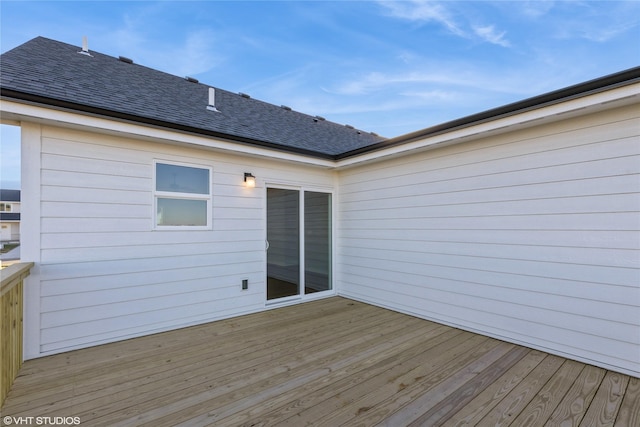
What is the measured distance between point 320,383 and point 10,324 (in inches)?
107

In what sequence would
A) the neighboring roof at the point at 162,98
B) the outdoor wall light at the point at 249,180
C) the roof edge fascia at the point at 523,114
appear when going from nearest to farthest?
the roof edge fascia at the point at 523,114 < the neighboring roof at the point at 162,98 < the outdoor wall light at the point at 249,180

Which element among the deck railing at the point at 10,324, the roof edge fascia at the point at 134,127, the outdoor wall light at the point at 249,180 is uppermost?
the roof edge fascia at the point at 134,127

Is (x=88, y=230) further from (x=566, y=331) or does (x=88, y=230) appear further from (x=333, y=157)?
(x=566, y=331)

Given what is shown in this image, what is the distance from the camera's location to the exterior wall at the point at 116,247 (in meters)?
2.88

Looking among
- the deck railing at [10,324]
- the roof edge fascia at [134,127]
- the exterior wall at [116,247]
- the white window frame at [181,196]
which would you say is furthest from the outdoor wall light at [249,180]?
the deck railing at [10,324]

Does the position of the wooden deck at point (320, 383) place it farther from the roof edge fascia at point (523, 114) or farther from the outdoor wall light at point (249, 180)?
the roof edge fascia at point (523, 114)

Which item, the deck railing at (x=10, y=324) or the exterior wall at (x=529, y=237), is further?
the exterior wall at (x=529, y=237)

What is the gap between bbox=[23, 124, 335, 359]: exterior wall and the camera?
2.88 meters

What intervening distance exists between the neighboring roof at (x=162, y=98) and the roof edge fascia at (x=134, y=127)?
0.08 ft

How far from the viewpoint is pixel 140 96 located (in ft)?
13.5

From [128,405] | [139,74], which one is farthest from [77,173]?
[139,74]

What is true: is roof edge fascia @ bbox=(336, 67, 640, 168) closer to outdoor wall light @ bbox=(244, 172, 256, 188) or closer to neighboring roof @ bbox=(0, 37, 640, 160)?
neighboring roof @ bbox=(0, 37, 640, 160)

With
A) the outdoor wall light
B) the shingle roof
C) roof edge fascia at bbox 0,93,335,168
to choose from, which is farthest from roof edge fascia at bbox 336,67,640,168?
the outdoor wall light

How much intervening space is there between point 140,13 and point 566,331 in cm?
823
